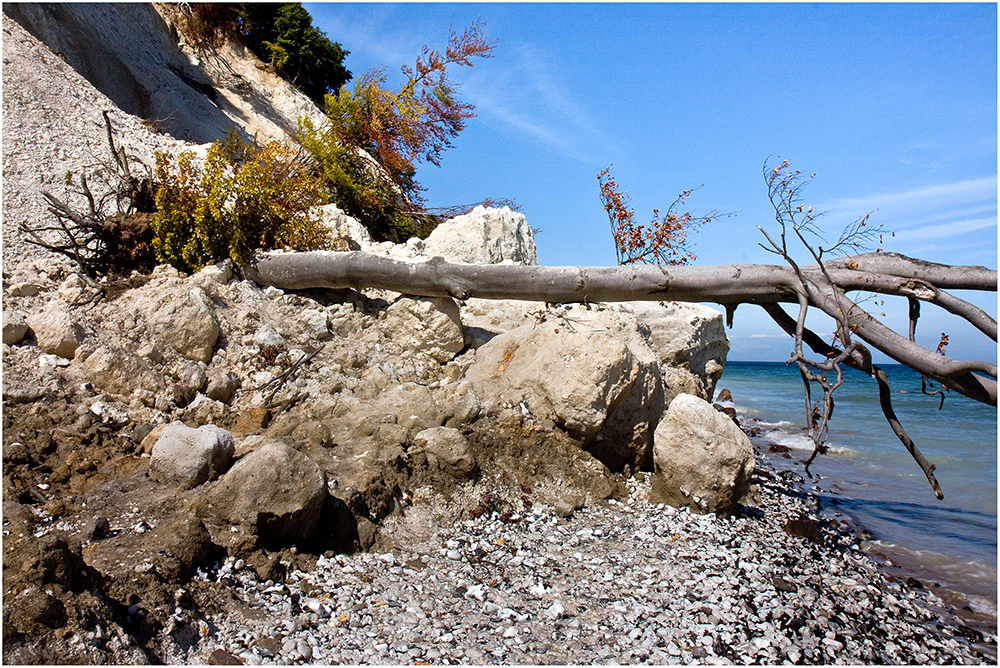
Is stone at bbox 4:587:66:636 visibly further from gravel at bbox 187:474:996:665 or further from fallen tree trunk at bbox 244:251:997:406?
fallen tree trunk at bbox 244:251:997:406

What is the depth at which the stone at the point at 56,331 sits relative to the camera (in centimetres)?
622

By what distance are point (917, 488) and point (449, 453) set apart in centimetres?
894

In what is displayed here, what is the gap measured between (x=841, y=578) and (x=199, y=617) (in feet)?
19.2

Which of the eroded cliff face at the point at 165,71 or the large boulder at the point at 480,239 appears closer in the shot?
the large boulder at the point at 480,239

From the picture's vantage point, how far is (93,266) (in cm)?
811

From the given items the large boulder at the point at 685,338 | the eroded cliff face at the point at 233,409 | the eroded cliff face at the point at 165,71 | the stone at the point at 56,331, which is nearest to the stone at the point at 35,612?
the eroded cliff face at the point at 233,409

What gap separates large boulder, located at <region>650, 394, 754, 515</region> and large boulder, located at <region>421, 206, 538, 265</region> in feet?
14.0

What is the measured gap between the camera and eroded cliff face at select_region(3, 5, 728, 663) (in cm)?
407

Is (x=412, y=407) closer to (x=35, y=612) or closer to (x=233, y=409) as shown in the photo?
(x=233, y=409)

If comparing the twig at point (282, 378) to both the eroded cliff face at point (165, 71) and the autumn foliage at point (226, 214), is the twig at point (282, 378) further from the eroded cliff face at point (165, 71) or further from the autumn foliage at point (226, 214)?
the eroded cliff face at point (165, 71)

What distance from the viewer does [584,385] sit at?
6836mm

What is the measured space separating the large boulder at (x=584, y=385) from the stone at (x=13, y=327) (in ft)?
15.9

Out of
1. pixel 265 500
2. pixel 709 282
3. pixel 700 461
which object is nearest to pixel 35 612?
pixel 265 500

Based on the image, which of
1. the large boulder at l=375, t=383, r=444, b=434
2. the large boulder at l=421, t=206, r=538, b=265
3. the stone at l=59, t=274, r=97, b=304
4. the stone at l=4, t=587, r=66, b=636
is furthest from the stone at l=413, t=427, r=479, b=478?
the stone at l=59, t=274, r=97, b=304
